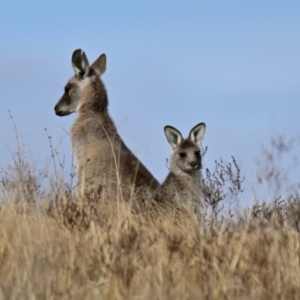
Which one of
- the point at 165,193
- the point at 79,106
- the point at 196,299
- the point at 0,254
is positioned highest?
the point at 79,106

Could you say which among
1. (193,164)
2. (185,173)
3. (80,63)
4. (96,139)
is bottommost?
(185,173)

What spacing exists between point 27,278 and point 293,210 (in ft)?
11.0

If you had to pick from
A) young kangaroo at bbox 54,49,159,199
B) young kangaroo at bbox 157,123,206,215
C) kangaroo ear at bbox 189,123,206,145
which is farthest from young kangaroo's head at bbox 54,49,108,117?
kangaroo ear at bbox 189,123,206,145

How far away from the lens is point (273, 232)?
5102 millimetres

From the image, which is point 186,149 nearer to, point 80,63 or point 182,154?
point 182,154

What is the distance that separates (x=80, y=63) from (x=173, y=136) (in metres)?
1.59

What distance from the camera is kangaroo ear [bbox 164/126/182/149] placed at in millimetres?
10680

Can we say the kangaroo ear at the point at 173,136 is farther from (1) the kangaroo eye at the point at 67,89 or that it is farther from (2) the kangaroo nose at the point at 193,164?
(1) the kangaroo eye at the point at 67,89

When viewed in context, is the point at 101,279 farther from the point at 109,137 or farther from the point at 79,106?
the point at 79,106

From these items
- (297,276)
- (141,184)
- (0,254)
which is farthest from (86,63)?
(297,276)

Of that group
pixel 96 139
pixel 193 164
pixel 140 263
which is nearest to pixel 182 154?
pixel 193 164

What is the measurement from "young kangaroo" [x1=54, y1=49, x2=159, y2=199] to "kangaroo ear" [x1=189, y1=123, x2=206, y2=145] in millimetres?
996

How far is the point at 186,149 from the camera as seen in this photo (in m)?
10.4

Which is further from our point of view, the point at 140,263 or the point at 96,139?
the point at 96,139
